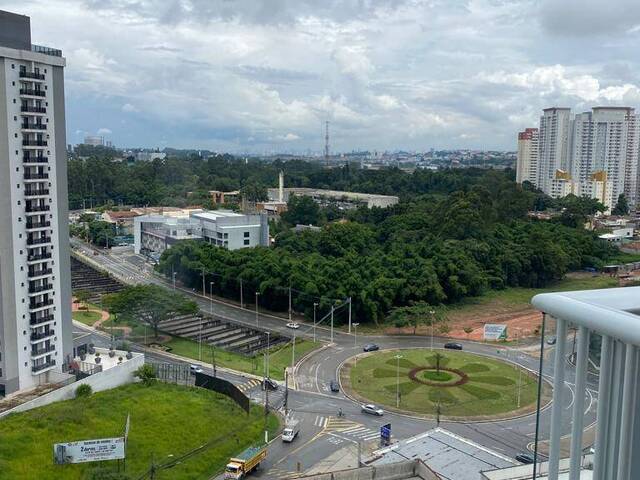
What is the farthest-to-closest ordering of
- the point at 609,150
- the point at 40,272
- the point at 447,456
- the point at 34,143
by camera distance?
the point at 609,150 → the point at 40,272 → the point at 34,143 → the point at 447,456

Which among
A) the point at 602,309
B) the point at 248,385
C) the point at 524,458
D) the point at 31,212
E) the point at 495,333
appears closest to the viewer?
the point at 602,309

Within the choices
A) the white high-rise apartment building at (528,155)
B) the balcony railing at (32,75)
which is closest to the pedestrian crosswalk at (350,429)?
the balcony railing at (32,75)

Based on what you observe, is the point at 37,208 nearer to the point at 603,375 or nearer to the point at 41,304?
the point at 41,304

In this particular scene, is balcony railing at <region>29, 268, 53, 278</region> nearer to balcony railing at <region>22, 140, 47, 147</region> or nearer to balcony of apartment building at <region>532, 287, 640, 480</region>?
balcony railing at <region>22, 140, 47, 147</region>

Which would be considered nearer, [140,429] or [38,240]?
[140,429]

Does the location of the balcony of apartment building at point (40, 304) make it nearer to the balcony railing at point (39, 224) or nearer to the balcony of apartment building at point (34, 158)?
the balcony railing at point (39, 224)

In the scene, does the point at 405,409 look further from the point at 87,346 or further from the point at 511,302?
the point at 511,302

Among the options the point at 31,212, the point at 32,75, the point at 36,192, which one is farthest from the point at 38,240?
the point at 32,75

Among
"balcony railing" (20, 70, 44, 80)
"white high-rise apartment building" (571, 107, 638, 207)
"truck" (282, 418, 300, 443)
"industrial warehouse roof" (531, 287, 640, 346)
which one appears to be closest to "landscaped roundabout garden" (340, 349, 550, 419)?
"truck" (282, 418, 300, 443)
